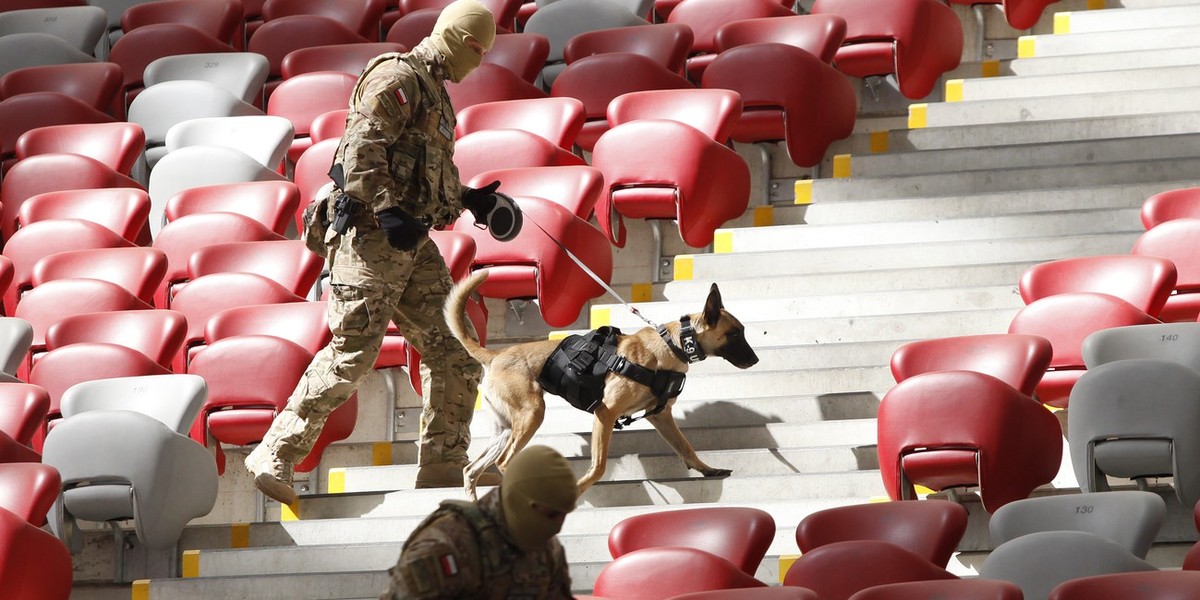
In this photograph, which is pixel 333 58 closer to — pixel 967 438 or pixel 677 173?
pixel 677 173

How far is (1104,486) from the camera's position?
4.36 meters

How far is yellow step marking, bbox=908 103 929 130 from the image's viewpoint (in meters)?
6.94

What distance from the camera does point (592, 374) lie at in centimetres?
480

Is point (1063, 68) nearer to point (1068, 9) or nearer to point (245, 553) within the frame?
point (1068, 9)

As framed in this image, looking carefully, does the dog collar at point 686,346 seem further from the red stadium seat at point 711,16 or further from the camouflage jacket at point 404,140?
the red stadium seat at point 711,16

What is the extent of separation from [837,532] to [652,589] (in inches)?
20.1

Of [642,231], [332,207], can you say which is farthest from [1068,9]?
[332,207]

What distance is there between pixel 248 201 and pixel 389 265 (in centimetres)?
215

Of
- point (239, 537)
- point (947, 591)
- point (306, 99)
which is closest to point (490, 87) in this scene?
point (306, 99)

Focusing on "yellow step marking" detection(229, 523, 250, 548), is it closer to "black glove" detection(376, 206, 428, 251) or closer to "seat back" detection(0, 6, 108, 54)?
"black glove" detection(376, 206, 428, 251)

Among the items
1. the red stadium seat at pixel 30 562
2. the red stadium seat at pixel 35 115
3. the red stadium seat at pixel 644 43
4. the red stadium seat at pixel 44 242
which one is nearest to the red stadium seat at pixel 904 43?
the red stadium seat at pixel 644 43

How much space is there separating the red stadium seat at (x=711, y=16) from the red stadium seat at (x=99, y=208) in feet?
8.30

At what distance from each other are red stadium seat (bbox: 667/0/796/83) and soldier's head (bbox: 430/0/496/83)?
2.83 m

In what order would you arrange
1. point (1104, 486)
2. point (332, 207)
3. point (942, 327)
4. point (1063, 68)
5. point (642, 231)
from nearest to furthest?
1. point (1104, 486)
2. point (332, 207)
3. point (942, 327)
4. point (642, 231)
5. point (1063, 68)
